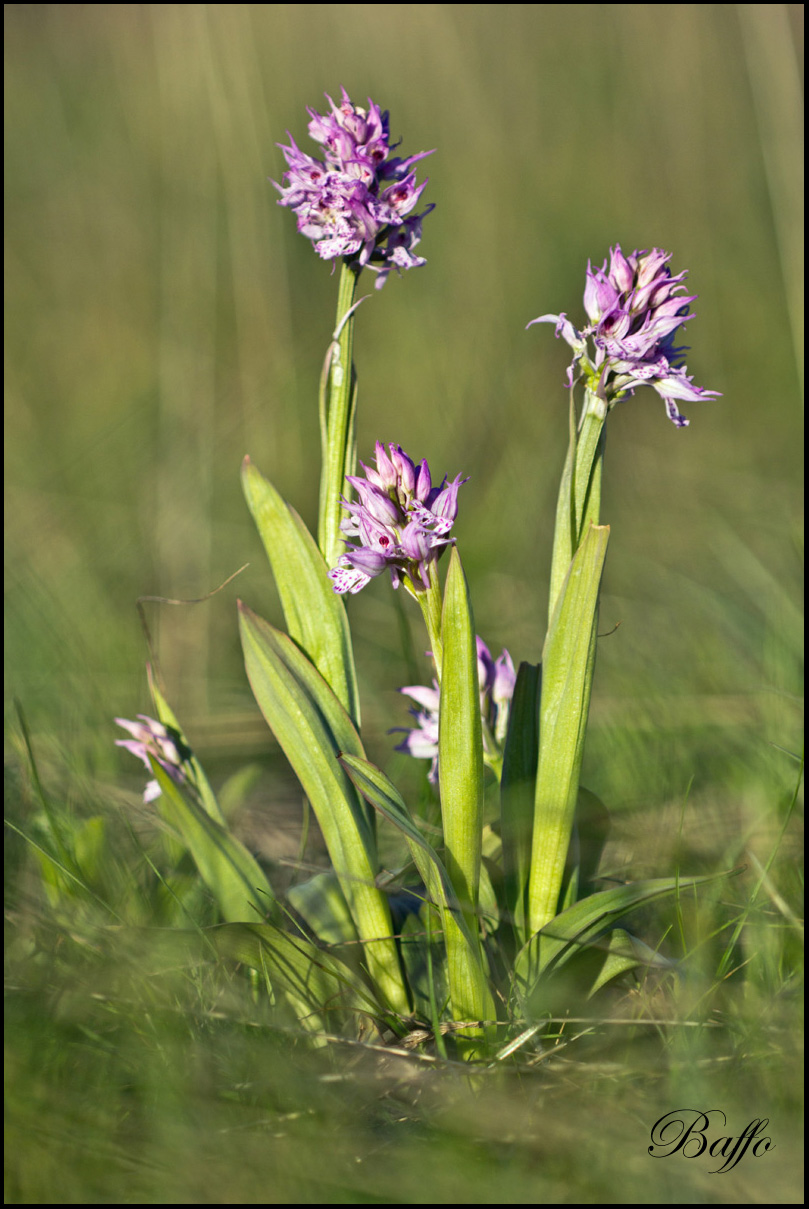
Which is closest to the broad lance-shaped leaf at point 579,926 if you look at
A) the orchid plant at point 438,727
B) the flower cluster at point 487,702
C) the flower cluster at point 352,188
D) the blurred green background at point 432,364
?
the orchid plant at point 438,727

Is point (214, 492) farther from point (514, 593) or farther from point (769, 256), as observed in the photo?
point (769, 256)

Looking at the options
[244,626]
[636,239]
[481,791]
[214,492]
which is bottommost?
[481,791]

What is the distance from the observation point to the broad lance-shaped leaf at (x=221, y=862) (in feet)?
3.49

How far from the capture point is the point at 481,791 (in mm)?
1028

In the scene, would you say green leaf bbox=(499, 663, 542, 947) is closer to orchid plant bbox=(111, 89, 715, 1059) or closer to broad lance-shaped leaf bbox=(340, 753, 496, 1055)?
orchid plant bbox=(111, 89, 715, 1059)

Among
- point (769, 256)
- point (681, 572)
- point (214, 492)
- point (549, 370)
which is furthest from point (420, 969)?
point (769, 256)

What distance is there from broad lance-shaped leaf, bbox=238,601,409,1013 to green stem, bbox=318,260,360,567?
0.53ft

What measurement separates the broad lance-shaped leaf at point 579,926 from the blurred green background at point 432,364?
17 centimetres

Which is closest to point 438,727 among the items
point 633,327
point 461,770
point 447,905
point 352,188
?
point 461,770

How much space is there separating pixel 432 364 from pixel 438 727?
6.82 ft

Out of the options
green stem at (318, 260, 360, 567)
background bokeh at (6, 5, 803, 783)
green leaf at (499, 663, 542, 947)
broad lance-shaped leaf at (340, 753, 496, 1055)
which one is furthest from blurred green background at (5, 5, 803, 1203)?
green stem at (318, 260, 360, 567)

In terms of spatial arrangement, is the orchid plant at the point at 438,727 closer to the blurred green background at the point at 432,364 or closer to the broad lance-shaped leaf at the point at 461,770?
the broad lance-shaped leaf at the point at 461,770

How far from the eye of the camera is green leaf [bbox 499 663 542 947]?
3.80ft

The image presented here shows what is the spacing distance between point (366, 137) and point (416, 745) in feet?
2.83
